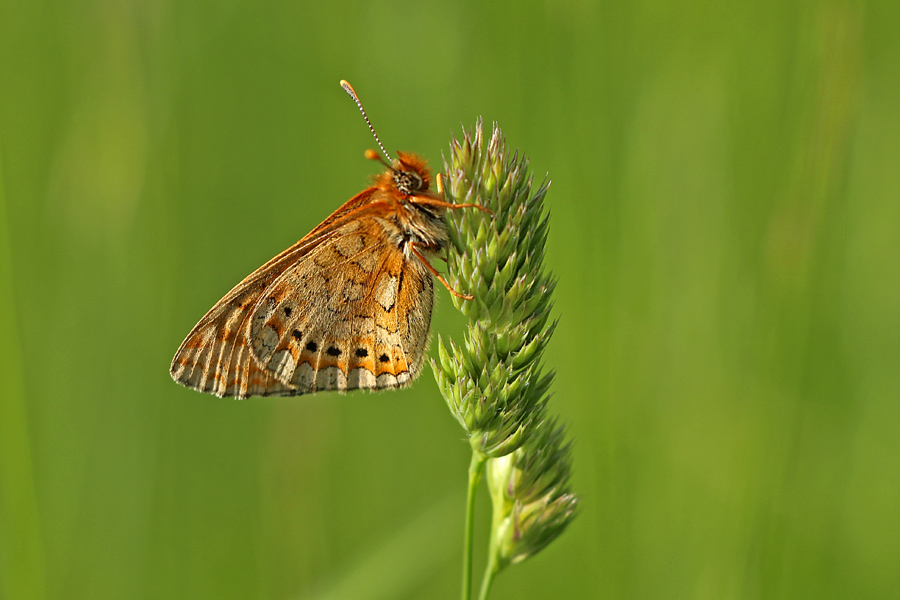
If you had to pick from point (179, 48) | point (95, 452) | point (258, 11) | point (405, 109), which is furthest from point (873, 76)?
point (95, 452)

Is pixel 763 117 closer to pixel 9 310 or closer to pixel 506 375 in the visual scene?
pixel 506 375

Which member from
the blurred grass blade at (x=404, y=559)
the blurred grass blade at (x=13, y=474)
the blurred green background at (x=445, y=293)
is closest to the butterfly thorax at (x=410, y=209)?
the blurred green background at (x=445, y=293)

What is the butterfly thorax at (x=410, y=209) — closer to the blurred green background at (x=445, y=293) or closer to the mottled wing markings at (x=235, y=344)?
the mottled wing markings at (x=235, y=344)

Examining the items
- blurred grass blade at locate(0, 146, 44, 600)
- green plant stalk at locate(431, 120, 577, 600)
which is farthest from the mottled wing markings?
green plant stalk at locate(431, 120, 577, 600)

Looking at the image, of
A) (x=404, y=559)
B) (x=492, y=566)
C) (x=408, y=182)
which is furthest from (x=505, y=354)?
(x=404, y=559)

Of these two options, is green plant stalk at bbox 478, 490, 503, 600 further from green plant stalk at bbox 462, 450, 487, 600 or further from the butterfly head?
the butterfly head

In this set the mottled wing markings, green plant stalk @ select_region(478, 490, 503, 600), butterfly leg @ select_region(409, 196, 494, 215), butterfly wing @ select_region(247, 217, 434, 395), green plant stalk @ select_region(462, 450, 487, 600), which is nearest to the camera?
green plant stalk @ select_region(462, 450, 487, 600)

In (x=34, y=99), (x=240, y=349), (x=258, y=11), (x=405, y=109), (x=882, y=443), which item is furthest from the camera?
(x=258, y=11)
